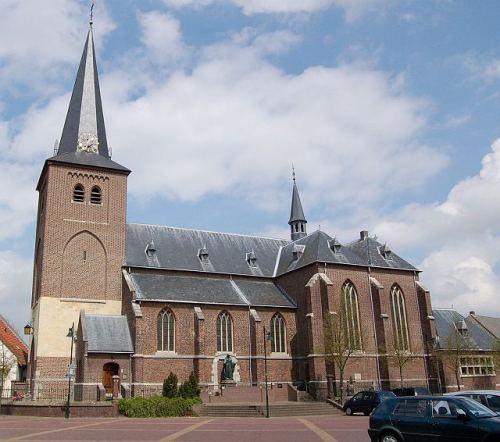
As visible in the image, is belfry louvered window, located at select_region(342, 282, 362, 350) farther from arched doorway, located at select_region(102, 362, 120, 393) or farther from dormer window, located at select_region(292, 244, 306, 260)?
arched doorway, located at select_region(102, 362, 120, 393)

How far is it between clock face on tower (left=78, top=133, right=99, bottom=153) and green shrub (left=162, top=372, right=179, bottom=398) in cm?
1955

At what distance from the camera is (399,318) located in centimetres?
4503

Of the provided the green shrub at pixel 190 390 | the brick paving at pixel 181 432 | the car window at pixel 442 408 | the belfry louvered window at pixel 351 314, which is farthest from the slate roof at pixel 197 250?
the car window at pixel 442 408

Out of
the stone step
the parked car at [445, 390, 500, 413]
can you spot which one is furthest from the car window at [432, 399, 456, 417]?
the stone step

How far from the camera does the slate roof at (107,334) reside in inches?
1407

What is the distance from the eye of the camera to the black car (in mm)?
12180

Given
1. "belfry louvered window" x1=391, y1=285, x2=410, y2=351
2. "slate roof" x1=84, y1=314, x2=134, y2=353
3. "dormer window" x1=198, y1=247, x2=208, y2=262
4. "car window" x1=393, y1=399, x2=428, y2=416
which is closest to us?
"car window" x1=393, y1=399, x2=428, y2=416

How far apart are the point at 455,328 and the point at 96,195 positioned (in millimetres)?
33262

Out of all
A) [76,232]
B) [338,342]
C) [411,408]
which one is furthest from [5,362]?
[411,408]

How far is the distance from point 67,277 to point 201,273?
1052 centimetres

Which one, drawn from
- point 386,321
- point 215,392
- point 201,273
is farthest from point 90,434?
point 386,321

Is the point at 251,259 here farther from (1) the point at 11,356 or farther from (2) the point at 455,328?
(1) the point at 11,356

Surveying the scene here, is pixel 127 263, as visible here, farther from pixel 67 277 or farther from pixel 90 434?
pixel 90 434

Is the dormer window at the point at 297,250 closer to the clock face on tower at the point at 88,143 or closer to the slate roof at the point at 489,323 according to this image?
the clock face on tower at the point at 88,143
